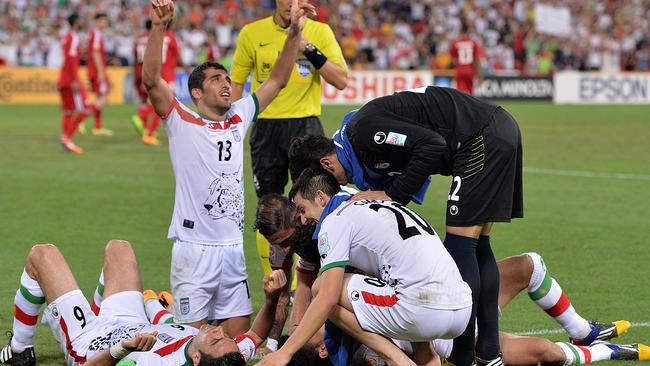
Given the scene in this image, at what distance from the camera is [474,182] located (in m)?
6.39

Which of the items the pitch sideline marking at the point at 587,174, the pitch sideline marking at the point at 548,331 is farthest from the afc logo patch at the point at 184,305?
the pitch sideline marking at the point at 587,174

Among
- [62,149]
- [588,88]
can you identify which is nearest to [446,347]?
[62,149]

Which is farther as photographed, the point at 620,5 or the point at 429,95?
the point at 620,5

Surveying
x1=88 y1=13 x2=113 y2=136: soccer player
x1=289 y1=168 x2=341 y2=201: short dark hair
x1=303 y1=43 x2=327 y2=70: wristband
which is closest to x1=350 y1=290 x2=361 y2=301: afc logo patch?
x1=289 y1=168 x2=341 y2=201: short dark hair

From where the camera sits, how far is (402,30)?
39.8m

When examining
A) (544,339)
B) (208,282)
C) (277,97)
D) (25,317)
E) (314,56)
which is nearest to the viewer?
(544,339)

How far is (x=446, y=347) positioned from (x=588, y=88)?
30.2 meters

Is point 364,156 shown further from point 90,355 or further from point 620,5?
point 620,5

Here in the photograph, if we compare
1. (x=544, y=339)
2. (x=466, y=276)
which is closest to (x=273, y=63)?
(x=466, y=276)

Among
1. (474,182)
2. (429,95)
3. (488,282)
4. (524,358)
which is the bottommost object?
(524,358)

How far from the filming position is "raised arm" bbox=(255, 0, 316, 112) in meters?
7.66

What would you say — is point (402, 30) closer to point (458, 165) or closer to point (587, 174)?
point (587, 174)

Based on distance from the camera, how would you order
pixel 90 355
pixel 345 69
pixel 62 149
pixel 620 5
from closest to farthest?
pixel 90 355, pixel 345 69, pixel 62 149, pixel 620 5

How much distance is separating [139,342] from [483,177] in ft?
7.00
